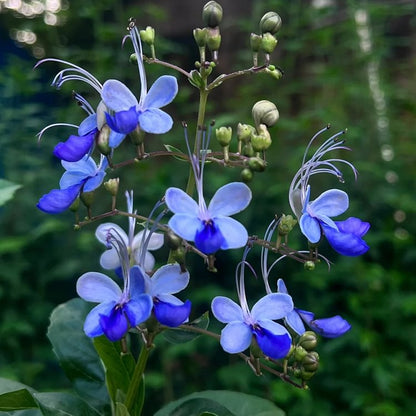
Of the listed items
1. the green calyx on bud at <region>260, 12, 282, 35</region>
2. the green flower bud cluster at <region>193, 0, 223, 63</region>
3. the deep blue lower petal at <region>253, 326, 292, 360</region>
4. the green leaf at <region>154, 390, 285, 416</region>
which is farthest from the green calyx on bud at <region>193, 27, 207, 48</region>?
the green leaf at <region>154, 390, 285, 416</region>

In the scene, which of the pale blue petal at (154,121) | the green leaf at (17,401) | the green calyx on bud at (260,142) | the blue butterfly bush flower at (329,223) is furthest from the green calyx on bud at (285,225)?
the green leaf at (17,401)

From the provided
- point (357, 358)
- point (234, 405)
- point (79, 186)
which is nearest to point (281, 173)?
point (357, 358)

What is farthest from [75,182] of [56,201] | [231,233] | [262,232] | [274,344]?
[262,232]

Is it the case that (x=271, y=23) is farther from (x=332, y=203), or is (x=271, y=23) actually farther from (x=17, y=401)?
(x=17, y=401)

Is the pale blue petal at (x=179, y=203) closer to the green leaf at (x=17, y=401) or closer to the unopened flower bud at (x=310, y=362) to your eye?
the unopened flower bud at (x=310, y=362)

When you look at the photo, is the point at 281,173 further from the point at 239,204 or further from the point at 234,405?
the point at 239,204

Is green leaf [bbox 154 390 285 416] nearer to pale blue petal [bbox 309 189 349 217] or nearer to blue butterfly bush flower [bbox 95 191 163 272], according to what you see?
blue butterfly bush flower [bbox 95 191 163 272]

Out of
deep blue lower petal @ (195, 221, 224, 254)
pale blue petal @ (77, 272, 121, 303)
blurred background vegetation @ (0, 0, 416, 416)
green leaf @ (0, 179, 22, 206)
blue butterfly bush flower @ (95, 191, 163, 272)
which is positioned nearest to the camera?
deep blue lower petal @ (195, 221, 224, 254)

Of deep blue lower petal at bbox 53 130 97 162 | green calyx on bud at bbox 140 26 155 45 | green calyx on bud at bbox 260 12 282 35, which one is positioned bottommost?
deep blue lower petal at bbox 53 130 97 162
